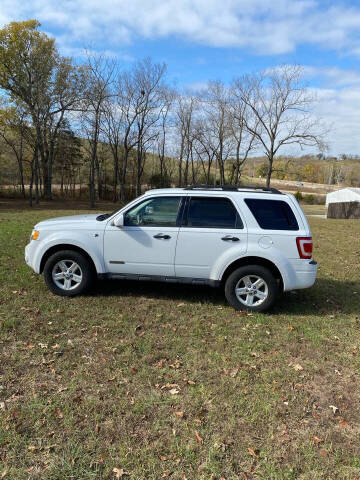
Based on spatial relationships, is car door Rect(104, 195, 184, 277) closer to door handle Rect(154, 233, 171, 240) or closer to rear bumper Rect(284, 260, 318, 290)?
door handle Rect(154, 233, 171, 240)

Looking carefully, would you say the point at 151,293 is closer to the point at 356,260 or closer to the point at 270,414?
the point at 270,414

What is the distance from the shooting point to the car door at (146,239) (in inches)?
201

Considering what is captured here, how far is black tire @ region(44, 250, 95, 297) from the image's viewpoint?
5.25 metres

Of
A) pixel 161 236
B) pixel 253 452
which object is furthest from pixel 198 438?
pixel 161 236

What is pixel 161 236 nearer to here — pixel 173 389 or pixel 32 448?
pixel 173 389

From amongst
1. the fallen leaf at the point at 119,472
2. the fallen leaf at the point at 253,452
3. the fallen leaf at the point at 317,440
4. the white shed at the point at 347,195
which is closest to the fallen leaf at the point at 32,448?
the fallen leaf at the point at 119,472

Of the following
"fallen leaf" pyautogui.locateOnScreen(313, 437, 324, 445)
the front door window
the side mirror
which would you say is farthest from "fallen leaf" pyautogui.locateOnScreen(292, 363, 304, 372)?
the side mirror

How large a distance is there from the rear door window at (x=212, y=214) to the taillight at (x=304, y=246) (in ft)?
2.85

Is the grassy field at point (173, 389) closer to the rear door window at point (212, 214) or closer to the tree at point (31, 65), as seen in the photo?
the rear door window at point (212, 214)

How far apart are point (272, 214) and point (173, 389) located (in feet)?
9.46

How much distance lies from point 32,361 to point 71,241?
6.79 feet

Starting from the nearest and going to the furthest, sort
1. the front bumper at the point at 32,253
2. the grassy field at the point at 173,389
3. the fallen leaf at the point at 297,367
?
1. the grassy field at the point at 173,389
2. the fallen leaf at the point at 297,367
3. the front bumper at the point at 32,253

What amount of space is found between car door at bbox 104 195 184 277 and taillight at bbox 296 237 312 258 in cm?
178

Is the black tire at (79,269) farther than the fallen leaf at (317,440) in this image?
Yes
